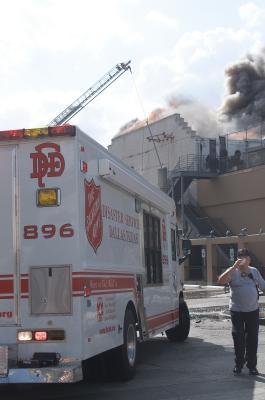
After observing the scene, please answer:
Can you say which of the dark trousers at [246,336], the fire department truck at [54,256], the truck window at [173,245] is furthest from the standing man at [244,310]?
the truck window at [173,245]

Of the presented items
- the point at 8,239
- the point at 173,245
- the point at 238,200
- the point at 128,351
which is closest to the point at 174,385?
the point at 128,351

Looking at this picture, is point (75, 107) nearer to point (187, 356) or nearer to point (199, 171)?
point (199, 171)

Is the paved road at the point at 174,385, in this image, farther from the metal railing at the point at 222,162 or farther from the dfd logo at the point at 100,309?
the metal railing at the point at 222,162

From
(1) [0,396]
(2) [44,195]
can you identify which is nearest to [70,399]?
(1) [0,396]

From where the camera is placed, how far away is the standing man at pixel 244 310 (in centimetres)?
828

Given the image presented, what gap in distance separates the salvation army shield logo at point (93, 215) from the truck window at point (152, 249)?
2.52 meters

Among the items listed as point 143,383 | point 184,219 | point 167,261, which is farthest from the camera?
point 184,219

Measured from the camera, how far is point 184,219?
51.1 meters

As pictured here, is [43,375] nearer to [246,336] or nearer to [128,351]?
[128,351]

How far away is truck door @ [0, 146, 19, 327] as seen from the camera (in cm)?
646

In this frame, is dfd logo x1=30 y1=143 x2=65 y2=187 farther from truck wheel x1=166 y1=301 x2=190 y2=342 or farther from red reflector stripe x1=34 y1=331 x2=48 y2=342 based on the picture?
truck wheel x1=166 y1=301 x2=190 y2=342

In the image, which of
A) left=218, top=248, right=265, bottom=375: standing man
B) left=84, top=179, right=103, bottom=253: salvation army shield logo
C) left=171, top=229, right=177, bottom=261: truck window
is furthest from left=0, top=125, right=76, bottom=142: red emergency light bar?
left=171, top=229, right=177, bottom=261: truck window

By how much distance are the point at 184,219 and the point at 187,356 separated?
4089 cm

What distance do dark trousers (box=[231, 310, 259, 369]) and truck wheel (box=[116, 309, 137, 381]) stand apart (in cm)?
139
